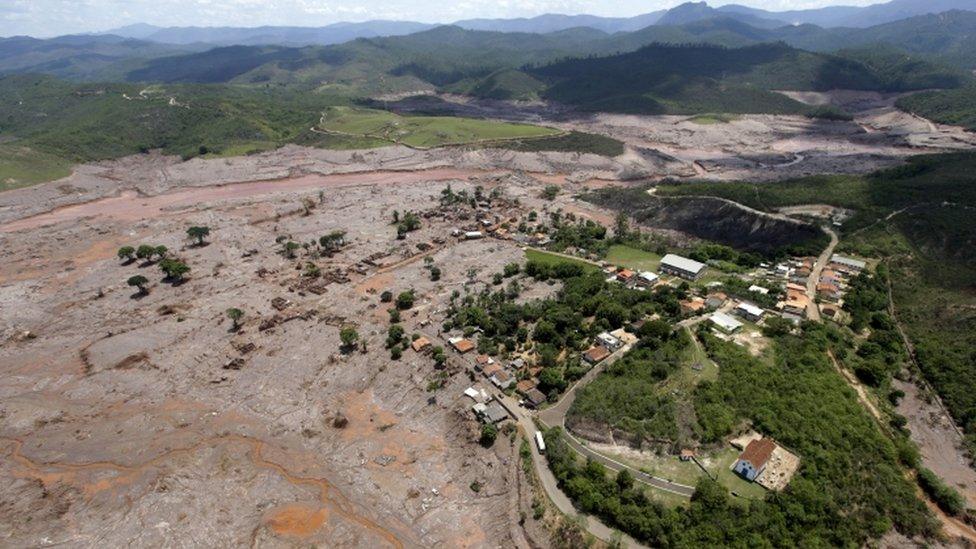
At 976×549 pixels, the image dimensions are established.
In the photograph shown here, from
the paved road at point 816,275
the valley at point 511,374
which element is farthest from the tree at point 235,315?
the paved road at point 816,275

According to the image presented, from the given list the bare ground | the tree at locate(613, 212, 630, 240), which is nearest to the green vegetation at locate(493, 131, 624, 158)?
the tree at locate(613, 212, 630, 240)

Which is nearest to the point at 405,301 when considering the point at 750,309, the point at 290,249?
the point at 290,249

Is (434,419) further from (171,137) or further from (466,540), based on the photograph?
(171,137)

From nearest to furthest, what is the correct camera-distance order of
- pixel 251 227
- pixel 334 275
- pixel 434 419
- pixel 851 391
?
pixel 851 391
pixel 434 419
pixel 334 275
pixel 251 227

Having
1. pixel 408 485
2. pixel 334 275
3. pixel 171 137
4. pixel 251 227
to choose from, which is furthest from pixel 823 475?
pixel 171 137

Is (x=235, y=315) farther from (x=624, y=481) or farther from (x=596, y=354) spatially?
(x=624, y=481)

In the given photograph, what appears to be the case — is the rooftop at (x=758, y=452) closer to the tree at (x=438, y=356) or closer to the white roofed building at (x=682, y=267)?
the tree at (x=438, y=356)
